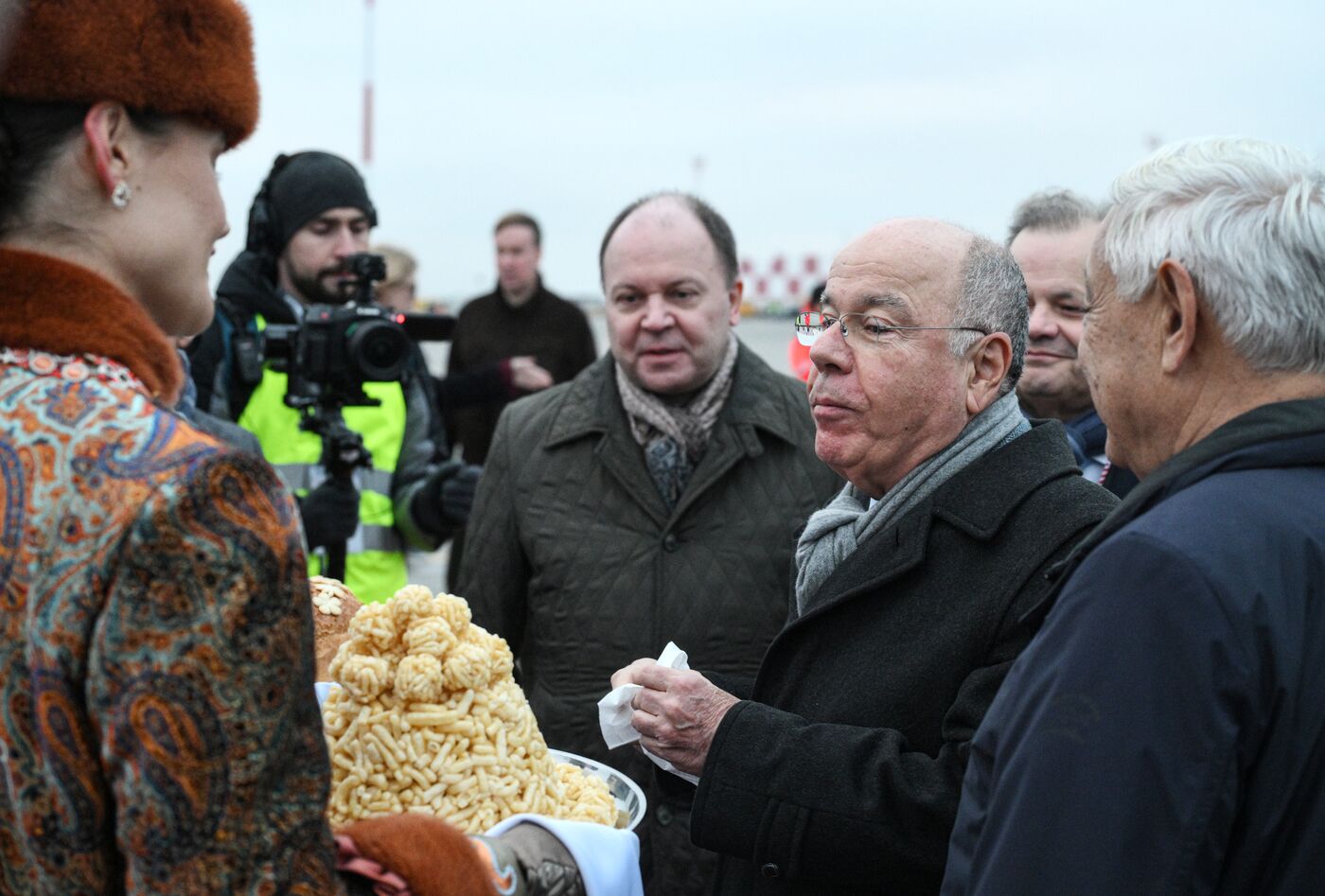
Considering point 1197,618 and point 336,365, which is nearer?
point 1197,618

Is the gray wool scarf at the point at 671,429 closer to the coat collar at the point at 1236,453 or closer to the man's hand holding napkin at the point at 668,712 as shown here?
the man's hand holding napkin at the point at 668,712

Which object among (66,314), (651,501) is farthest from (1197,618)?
(651,501)

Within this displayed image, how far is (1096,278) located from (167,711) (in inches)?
49.8

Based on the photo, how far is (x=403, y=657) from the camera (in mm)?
1758

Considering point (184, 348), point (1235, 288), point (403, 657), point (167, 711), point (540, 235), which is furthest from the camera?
point (540, 235)

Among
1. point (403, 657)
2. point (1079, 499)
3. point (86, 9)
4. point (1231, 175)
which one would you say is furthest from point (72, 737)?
point (1079, 499)

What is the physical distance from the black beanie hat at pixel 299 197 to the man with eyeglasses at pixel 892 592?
235cm

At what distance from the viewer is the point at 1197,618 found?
4.66 ft

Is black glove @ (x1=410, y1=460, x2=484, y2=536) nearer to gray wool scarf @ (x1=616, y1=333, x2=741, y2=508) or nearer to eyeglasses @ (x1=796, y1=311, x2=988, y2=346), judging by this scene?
gray wool scarf @ (x1=616, y1=333, x2=741, y2=508)

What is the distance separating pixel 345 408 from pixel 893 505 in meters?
2.24

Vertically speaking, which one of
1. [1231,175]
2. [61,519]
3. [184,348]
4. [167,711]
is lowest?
[184,348]

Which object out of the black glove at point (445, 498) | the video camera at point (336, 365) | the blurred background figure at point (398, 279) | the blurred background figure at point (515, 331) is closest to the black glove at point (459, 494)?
the black glove at point (445, 498)

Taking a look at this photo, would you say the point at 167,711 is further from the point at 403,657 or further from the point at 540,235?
the point at 540,235

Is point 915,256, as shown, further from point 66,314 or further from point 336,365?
point 336,365
